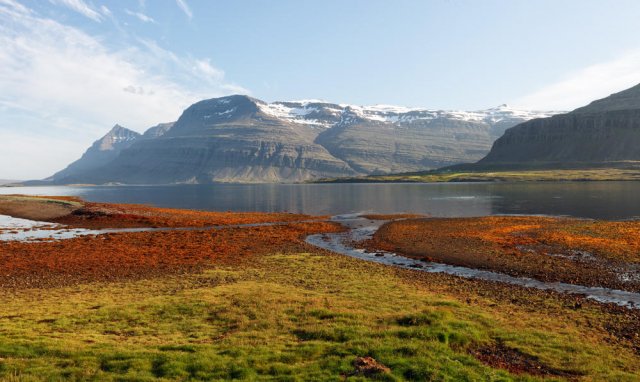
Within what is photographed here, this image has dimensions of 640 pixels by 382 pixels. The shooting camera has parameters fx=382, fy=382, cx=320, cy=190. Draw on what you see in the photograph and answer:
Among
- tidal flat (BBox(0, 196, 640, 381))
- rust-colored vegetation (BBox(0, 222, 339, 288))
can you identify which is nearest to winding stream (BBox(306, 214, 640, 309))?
tidal flat (BBox(0, 196, 640, 381))

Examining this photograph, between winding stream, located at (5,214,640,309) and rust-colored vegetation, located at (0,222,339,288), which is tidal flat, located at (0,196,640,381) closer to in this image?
rust-colored vegetation, located at (0,222,339,288)

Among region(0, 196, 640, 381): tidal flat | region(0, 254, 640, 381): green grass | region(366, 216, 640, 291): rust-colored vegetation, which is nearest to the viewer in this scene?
region(0, 254, 640, 381): green grass

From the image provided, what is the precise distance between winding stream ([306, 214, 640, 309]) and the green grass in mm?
6512

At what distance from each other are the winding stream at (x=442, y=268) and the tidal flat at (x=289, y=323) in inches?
92.5

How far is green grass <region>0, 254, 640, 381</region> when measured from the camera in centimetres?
1416

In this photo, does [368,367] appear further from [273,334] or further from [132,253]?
[132,253]

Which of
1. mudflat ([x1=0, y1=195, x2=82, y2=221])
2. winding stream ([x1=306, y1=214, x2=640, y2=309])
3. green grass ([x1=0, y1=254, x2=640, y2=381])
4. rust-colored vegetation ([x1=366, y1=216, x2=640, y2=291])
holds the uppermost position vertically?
mudflat ([x1=0, y1=195, x2=82, y2=221])

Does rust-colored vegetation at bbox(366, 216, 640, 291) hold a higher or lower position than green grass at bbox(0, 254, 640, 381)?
lower

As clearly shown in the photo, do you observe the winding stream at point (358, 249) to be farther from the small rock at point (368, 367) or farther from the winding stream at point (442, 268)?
the small rock at point (368, 367)

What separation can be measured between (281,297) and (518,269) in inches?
924

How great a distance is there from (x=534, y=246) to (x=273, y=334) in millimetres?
39680

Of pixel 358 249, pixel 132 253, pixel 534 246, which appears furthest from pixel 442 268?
pixel 132 253

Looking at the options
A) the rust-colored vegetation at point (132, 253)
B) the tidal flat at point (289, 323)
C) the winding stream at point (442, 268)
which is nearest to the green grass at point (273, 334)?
the tidal flat at point (289, 323)

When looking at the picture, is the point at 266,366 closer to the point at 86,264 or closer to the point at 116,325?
the point at 116,325
